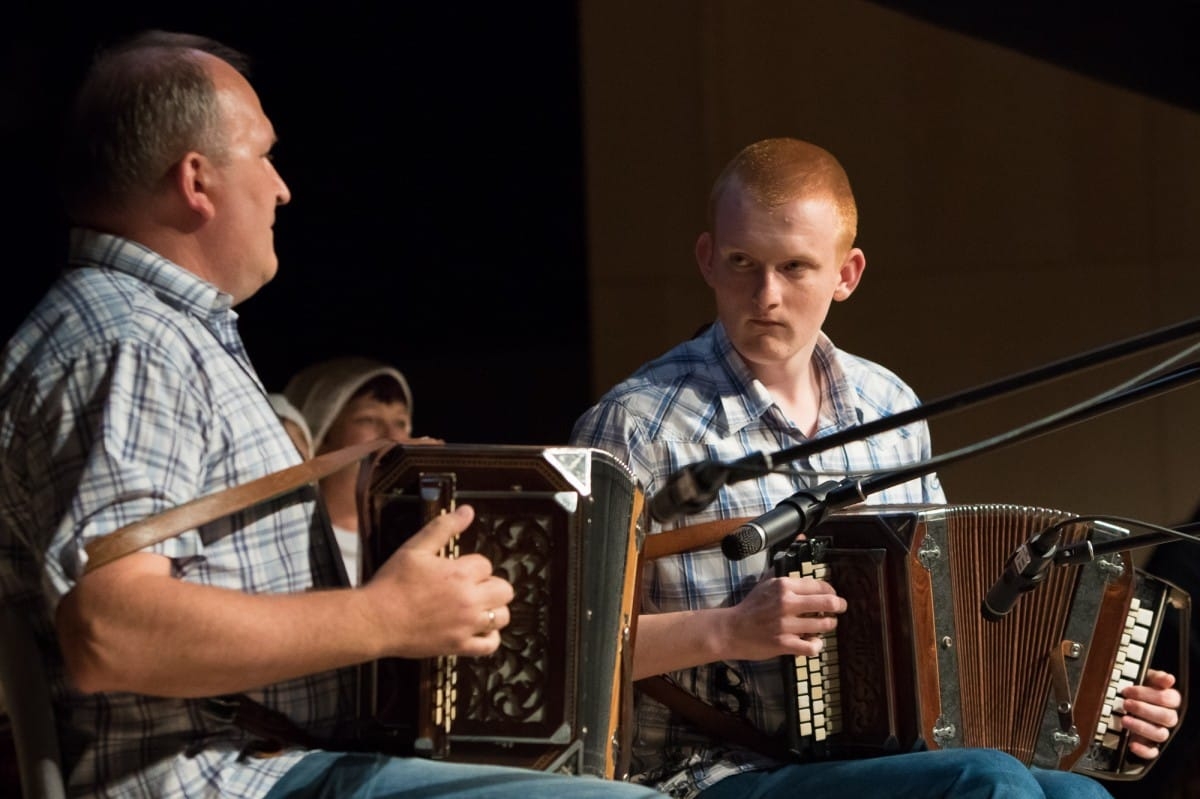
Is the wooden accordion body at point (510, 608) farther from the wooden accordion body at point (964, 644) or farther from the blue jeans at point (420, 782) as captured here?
the wooden accordion body at point (964, 644)

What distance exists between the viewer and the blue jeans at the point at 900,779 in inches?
96.0

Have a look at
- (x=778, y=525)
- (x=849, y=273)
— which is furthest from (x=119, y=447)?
(x=849, y=273)

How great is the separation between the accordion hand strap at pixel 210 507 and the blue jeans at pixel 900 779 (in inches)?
34.5

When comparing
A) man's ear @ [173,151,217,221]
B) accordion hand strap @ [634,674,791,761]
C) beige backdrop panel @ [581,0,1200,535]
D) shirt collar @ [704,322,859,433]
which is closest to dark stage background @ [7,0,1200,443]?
beige backdrop panel @ [581,0,1200,535]

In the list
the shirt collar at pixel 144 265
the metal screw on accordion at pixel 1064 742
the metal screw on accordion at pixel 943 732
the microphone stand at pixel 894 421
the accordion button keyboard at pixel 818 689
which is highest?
the shirt collar at pixel 144 265

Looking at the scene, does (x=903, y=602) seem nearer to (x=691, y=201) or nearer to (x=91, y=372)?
(x=91, y=372)

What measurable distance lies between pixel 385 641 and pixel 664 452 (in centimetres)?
88

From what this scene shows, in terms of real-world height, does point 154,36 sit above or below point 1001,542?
above

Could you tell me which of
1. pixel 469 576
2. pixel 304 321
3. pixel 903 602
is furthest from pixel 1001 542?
pixel 304 321

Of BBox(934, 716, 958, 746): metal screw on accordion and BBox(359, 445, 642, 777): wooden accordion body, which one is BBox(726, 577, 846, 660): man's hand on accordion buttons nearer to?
BBox(934, 716, 958, 746): metal screw on accordion

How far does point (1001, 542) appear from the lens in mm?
2703

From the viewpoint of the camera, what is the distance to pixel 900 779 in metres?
2.48

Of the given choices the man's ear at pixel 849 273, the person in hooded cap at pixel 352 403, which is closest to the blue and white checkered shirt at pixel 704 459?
the man's ear at pixel 849 273

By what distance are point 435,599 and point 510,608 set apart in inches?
6.1
